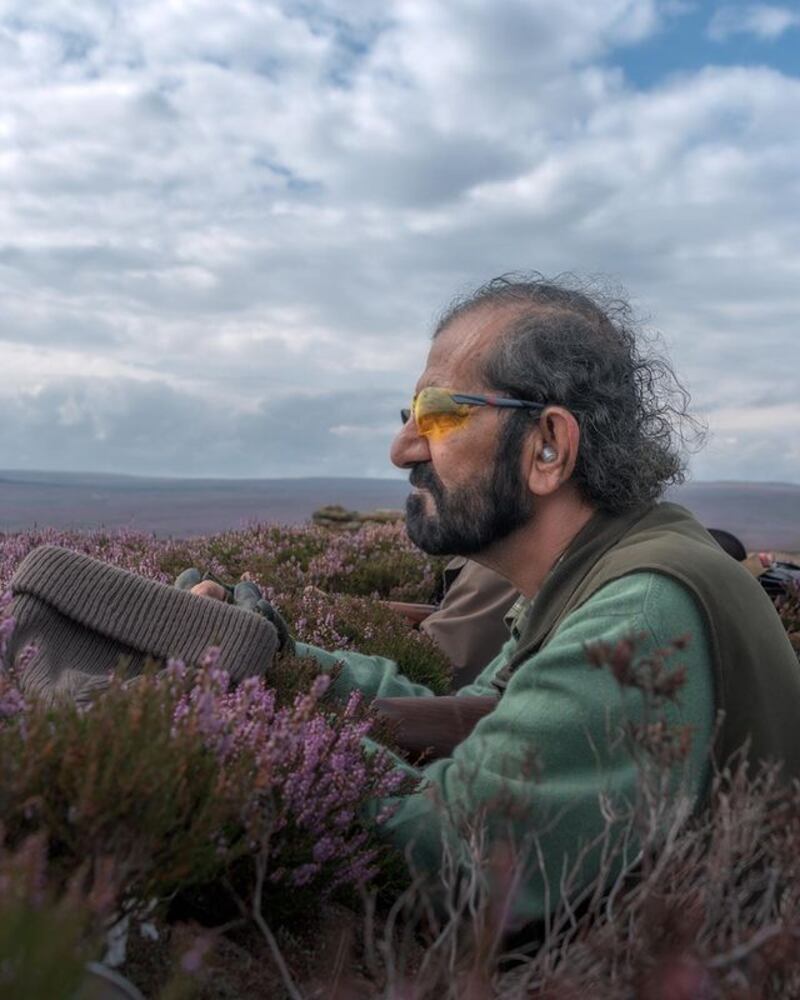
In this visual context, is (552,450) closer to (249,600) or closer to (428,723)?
(428,723)

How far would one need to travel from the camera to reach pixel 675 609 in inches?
121

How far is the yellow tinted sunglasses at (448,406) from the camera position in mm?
4031

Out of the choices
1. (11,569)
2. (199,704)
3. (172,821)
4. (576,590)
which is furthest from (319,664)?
(11,569)

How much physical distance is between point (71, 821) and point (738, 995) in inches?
43.8

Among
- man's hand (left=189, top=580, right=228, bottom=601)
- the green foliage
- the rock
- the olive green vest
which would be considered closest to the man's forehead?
the olive green vest

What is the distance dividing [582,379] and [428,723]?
1.41 m

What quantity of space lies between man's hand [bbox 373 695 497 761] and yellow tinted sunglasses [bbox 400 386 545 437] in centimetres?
101

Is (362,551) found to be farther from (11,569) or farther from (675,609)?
(675,609)

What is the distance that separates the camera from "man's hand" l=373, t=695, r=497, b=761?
3973mm

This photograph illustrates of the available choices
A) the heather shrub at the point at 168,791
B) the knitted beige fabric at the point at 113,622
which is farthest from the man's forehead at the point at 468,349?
the heather shrub at the point at 168,791

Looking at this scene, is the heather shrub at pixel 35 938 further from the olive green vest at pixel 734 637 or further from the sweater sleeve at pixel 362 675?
the sweater sleeve at pixel 362 675

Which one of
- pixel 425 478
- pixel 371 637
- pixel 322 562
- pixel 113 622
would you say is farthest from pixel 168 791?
pixel 322 562

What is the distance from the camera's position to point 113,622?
138 inches

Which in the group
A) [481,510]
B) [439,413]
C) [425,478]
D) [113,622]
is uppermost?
[439,413]
